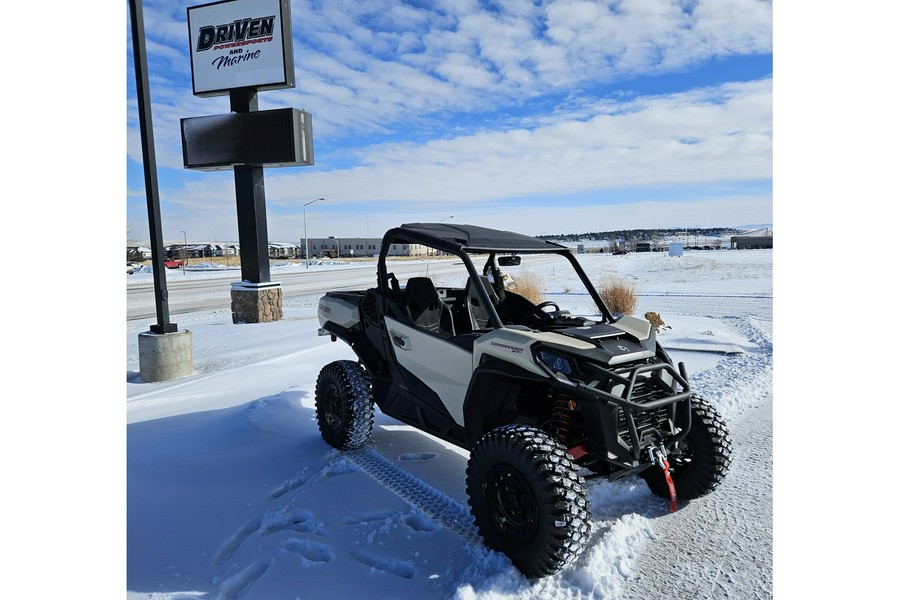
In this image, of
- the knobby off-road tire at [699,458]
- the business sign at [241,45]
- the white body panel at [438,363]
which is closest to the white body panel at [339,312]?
the white body panel at [438,363]

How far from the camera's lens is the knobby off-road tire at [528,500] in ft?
7.31

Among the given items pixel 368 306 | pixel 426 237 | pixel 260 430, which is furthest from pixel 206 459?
pixel 426 237

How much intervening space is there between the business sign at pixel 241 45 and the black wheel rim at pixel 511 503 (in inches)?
384

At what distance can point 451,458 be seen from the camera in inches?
143

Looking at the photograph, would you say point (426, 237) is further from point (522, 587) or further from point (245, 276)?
point (245, 276)

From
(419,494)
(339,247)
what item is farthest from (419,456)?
(339,247)

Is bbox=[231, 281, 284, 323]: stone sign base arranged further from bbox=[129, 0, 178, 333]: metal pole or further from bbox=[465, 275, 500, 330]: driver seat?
bbox=[465, 275, 500, 330]: driver seat

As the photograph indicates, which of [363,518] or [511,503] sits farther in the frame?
[363,518]

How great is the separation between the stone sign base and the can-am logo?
4682 mm

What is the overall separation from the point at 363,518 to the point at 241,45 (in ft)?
33.7

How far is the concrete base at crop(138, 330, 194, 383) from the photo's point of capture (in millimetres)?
6000

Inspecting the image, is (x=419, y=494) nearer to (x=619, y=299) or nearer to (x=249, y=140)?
(x=619, y=299)

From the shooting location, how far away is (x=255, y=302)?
33.9 feet
